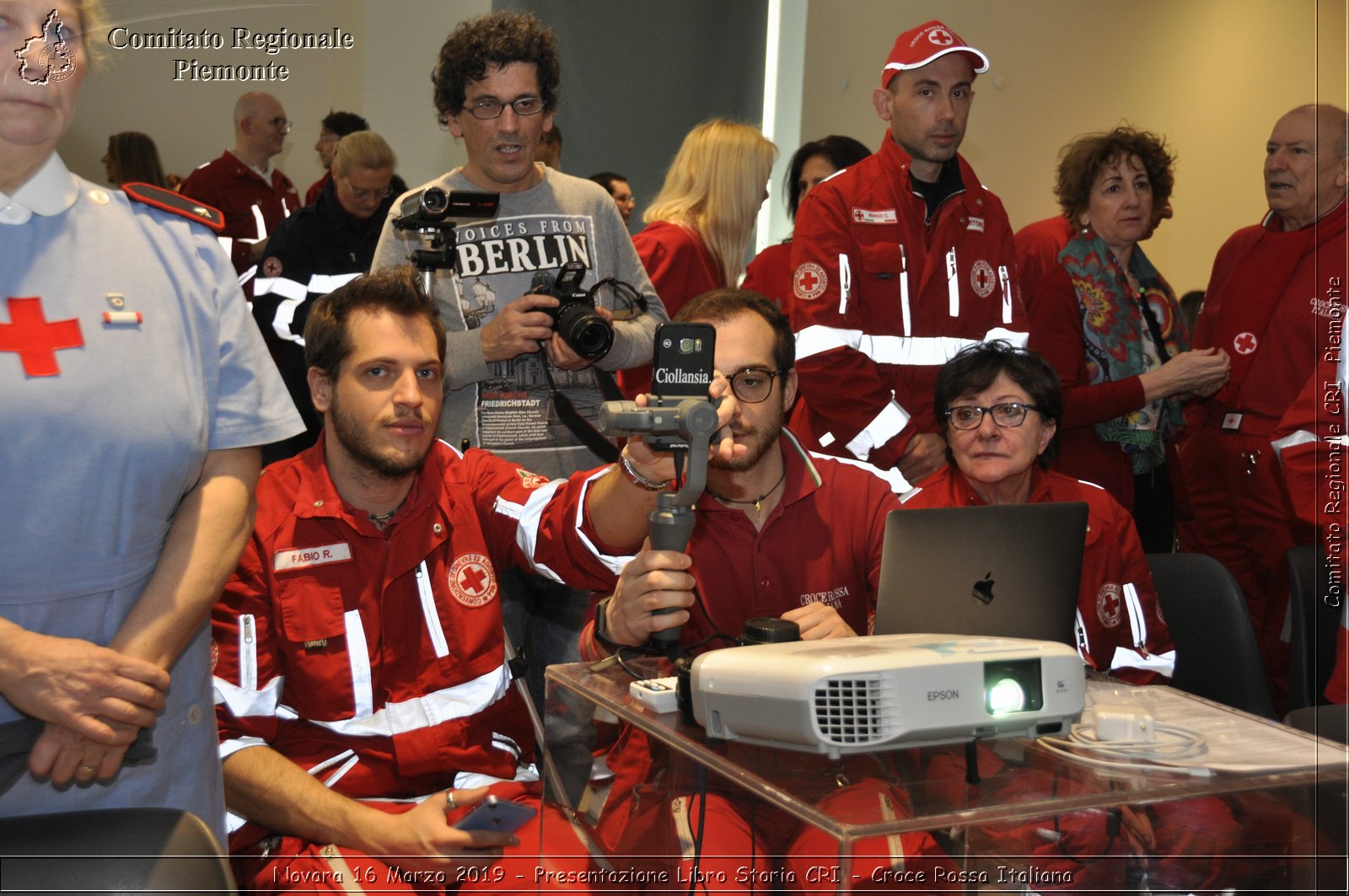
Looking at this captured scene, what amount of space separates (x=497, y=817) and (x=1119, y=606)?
50.1 inches

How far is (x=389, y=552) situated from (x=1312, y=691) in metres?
1.68

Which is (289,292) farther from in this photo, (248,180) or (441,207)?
(441,207)

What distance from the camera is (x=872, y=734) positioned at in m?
1.16

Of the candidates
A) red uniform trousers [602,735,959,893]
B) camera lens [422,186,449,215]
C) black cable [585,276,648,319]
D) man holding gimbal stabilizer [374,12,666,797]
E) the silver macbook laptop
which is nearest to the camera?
red uniform trousers [602,735,959,893]

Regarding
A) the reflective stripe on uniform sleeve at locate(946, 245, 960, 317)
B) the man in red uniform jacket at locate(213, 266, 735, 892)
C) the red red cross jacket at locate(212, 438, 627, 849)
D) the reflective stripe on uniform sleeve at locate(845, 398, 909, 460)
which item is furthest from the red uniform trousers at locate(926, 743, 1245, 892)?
the reflective stripe on uniform sleeve at locate(946, 245, 960, 317)

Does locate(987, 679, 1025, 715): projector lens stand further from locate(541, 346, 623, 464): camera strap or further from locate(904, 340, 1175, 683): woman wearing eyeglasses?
Answer: locate(541, 346, 623, 464): camera strap

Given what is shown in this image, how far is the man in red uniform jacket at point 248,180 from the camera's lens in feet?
12.9

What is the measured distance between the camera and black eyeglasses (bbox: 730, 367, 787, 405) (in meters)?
2.13

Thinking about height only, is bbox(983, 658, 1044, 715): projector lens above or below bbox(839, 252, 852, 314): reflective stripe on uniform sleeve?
below

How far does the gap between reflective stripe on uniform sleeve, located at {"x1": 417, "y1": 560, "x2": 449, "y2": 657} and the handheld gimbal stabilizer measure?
2.33ft

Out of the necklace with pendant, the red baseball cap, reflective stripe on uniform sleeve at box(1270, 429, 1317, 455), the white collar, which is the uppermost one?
the red baseball cap

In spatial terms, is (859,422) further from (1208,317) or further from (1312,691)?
(1208,317)

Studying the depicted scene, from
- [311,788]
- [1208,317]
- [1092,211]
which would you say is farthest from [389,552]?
[1208,317]

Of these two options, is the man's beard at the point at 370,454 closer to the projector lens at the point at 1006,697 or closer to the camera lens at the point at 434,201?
the camera lens at the point at 434,201
